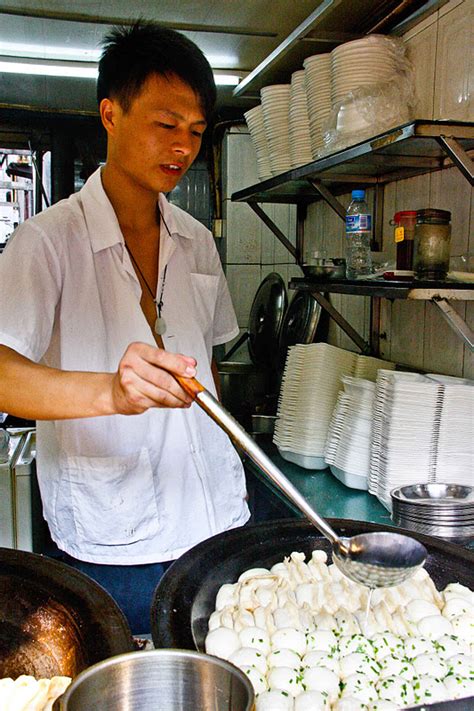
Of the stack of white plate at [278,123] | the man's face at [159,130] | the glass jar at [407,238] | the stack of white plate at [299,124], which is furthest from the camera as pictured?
the stack of white plate at [278,123]

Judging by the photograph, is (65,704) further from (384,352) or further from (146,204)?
(384,352)

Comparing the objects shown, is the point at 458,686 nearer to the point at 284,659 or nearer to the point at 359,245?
the point at 284,659

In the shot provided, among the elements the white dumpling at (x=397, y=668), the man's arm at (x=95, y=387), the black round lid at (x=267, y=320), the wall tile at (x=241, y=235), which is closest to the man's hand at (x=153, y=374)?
the man's arm at (x=95, y=387)

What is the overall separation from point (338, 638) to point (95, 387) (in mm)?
552

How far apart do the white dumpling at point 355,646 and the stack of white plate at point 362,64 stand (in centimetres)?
167

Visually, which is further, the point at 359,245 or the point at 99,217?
the point at 359,245

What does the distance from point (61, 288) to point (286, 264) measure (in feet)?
9.86

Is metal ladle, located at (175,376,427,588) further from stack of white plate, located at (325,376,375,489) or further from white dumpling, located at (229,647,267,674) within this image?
stack of white plate, located at (325,376,375,489)

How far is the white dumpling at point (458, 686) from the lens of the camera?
3.19 feet

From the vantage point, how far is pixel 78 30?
3566 mm

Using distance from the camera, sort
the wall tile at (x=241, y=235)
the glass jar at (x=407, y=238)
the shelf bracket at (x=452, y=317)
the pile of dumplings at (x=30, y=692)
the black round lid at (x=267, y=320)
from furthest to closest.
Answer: the wall tile at (x=241, y=235), the black round lid at (x=267, y=320), the glass jar at (x=407, y=238), the shelf bracket at (x=452, y=317), the pile of dumplings at (x=30, y=692)

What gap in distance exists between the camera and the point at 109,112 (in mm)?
1640

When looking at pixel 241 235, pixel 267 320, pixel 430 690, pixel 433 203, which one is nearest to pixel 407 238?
pixel 433 203

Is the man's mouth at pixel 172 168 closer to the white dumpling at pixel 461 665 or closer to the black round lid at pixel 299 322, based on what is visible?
the white dumpling at pixel 461 665
